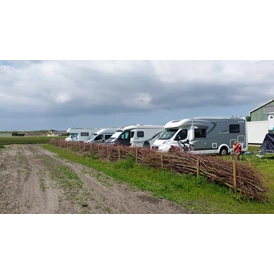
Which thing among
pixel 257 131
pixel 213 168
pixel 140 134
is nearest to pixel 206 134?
pixel 140 134

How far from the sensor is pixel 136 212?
16.3 feet

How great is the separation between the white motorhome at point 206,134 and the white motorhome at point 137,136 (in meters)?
3.01

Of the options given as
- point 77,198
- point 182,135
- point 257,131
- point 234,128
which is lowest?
point 77,198

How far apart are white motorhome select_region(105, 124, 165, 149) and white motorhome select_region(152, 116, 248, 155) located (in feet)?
9.87

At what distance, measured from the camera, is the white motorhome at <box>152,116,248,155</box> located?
13516mm

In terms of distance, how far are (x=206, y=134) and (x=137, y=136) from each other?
16.5 feet

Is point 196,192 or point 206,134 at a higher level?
point 206,134

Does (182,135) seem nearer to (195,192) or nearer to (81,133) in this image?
(195,192)

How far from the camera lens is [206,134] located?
14.1 m

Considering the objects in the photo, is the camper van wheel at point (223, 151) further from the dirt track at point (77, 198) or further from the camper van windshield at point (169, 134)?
the dirt track at point (77, 198)

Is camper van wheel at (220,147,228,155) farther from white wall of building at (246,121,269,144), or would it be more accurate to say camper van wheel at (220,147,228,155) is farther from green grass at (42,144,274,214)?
white wall of building at (246,121,269,144)

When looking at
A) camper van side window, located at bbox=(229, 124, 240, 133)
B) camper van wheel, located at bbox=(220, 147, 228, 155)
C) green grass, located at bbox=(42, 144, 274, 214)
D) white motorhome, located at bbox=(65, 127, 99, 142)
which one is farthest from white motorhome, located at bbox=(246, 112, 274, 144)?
white motorhome, located at bbox=(65, 127, 99, 142)
